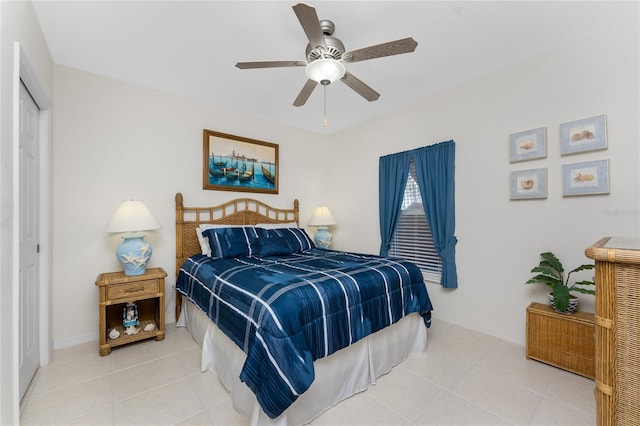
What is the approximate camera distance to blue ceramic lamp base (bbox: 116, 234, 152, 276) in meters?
2.54

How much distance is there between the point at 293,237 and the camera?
11.2 feet

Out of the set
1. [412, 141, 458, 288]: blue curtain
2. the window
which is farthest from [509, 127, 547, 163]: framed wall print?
the window

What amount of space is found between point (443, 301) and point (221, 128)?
3.54 meters

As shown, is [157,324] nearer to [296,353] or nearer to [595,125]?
[296,353]

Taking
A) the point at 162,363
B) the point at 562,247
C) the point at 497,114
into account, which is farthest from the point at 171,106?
the point at 562,247

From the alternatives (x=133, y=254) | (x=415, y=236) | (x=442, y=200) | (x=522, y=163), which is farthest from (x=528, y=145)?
(x=133, y=254)

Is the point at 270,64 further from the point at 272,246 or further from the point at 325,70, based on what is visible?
the point at 272,246

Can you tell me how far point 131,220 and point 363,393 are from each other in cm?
247

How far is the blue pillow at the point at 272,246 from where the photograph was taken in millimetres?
3042

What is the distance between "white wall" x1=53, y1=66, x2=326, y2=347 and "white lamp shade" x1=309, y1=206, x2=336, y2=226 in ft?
4.85

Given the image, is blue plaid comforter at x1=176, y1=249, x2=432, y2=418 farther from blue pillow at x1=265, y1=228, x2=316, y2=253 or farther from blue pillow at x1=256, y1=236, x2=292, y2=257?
blue pillow at x1=265, y1=228, x2=316, y2=253

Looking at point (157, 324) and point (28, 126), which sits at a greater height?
point (28, 126)

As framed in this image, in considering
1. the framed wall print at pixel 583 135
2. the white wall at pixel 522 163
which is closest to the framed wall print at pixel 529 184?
the white wall at pixel 522 163

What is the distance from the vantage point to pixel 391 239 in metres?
3.72
